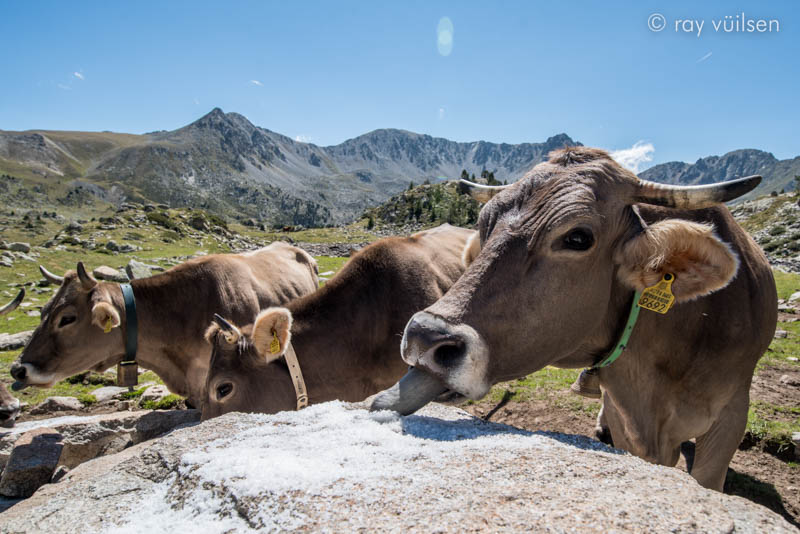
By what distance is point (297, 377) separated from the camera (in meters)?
4.93

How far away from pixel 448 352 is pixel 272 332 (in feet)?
9.39

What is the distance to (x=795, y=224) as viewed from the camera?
46.4m

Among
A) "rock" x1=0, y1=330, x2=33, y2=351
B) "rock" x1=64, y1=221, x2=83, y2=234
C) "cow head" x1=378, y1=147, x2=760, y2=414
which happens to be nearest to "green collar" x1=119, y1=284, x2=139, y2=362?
"cow head" x1=378, y1=147, x2=760, y2=414

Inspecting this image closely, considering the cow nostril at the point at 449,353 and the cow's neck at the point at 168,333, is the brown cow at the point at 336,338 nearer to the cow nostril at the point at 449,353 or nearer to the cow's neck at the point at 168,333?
the cow's neck at the point at 168,333

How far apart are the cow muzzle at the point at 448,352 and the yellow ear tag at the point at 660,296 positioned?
4.47ft

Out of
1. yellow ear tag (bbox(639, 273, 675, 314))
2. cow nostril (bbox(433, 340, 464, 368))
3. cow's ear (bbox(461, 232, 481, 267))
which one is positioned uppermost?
cow's ear (bbox(461, 232, 481, 267))

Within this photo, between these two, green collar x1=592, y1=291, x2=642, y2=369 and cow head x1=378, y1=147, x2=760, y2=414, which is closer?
cow head x1=378, y1=147, x2=760, y2=414

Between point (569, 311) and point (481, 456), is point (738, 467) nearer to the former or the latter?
point (569, 311)

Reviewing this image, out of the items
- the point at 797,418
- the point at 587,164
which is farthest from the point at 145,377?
the point at 797,418

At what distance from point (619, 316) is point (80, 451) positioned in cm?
712

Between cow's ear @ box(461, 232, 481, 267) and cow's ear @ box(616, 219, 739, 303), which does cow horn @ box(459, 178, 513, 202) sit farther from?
cow's ear @ box(616, 219, 739, 303)

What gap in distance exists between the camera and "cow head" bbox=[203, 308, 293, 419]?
15.7ft

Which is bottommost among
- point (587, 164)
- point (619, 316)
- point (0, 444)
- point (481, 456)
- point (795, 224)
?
point (0, 444)

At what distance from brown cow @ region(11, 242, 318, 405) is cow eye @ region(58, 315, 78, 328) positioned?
0.04 ft
